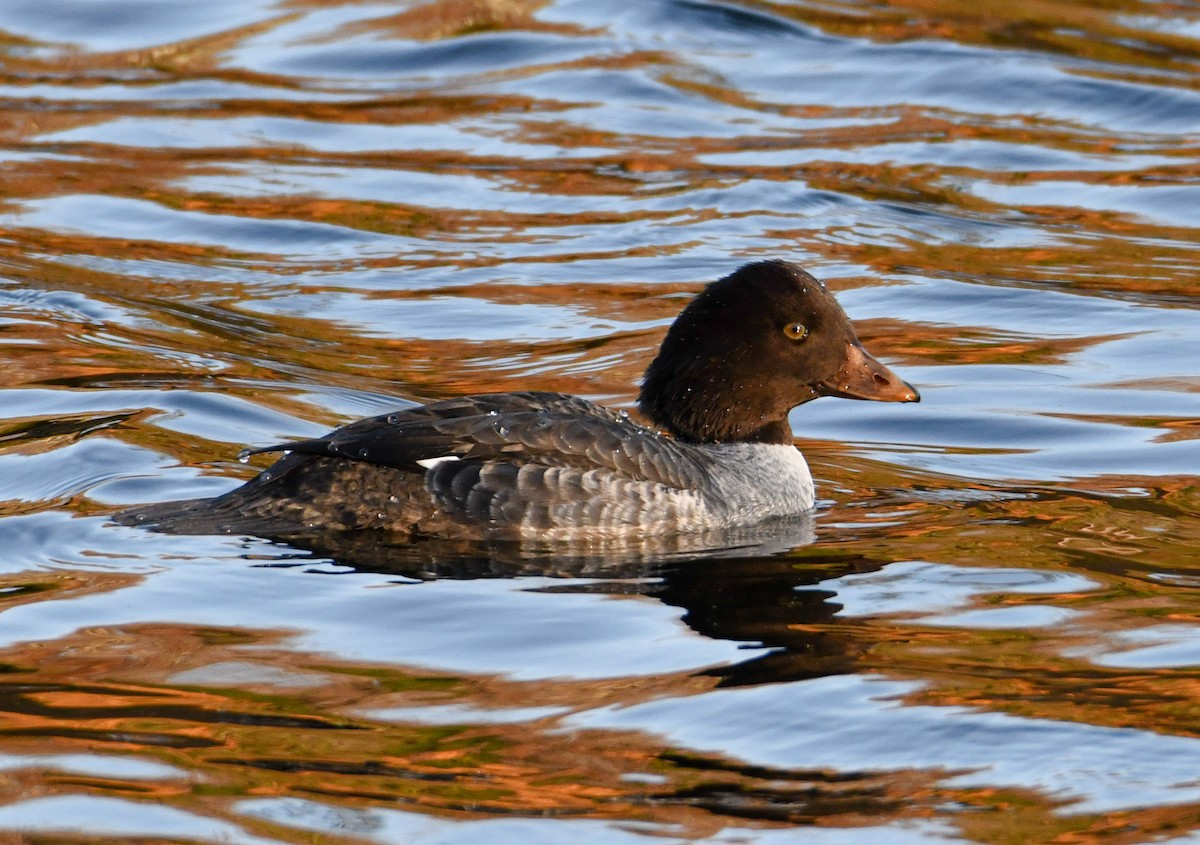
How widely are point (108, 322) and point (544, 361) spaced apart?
2.39 m

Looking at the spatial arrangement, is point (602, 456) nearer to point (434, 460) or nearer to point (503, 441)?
point (503, 441)

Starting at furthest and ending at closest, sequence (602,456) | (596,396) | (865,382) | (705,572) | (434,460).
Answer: (596,396)
(865,382)
(602,456)
(434,460)
(705,572)

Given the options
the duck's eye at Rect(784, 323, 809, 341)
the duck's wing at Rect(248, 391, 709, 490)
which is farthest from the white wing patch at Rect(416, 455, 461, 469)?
the duck's eye at Rect(784, 323, 809, 341)

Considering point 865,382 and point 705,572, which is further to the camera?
point 865,382

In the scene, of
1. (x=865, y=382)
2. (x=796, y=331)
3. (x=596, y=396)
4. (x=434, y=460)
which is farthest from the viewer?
(x=596, y=396)

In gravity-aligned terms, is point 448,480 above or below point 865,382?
below

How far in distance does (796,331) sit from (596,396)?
194 cm

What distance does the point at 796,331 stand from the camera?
7.88m

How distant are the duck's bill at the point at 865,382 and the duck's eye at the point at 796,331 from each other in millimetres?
222

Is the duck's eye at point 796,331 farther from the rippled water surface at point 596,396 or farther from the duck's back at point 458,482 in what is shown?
the duck's back at point 458,482

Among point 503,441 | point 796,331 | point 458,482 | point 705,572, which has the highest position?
point 796,331

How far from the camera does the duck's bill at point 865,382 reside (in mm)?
7996

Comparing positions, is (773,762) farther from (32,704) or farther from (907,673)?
(32,704)

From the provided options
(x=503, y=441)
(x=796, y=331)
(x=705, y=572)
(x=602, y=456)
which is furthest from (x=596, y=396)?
(x=705, y=572)
